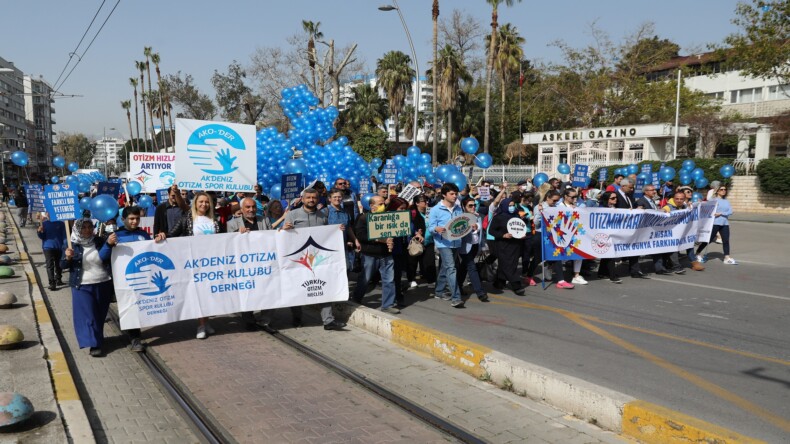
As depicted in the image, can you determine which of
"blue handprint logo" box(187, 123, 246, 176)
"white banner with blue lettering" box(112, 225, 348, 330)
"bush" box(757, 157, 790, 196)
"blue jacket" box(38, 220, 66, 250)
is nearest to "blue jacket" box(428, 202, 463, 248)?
"white banner with blue lettering" box(112, 225, 348, 330)

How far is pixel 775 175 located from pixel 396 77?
1092 inches

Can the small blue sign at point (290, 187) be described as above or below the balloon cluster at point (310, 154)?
below

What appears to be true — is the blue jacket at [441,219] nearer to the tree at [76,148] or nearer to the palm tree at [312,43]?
the palm tree at [312,43]

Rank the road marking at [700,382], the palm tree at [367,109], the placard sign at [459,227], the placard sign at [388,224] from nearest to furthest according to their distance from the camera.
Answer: the road marking at [700,382] < the placard sign at [388,224] < the placard sign at [459,227] < the palm tree at [367,109]

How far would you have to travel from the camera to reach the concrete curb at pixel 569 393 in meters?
4.04

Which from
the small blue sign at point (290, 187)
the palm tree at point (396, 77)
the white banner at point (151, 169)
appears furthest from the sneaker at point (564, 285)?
the palm tree at point (396, 77)

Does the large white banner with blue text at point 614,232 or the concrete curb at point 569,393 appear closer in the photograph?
the concrete curb at point 569,393

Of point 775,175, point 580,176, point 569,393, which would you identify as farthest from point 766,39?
point 569,393

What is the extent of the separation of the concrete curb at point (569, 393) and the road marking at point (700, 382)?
1.02m

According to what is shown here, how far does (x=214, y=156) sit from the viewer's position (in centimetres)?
858

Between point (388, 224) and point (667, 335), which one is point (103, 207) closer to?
point (388, 224)

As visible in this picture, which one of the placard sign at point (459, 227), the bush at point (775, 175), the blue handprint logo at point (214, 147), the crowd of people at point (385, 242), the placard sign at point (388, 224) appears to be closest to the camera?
the crowd of people at point (385, 242)

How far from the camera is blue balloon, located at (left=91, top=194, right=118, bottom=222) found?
7.19 metres

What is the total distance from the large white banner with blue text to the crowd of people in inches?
8.8
